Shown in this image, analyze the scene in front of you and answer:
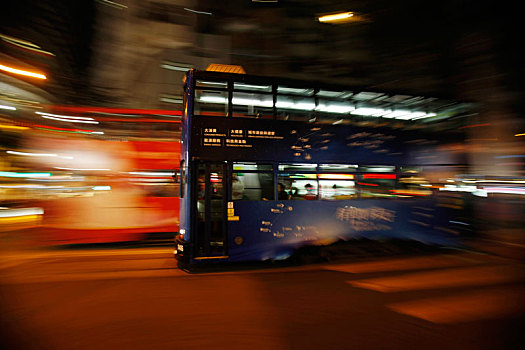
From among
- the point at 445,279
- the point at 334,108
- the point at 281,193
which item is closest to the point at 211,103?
the point at 281,193

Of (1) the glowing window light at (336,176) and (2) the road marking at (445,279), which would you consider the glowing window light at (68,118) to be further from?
(2) the road marking at (445,279)

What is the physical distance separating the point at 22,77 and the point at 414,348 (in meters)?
17.4

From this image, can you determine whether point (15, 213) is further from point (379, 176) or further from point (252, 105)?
point (379, 176)

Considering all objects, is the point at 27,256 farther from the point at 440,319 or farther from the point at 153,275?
the point at 440,319

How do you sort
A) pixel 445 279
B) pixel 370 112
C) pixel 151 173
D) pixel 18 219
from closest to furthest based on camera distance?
pixel 445 279 → pixel 370 112 → pixel 151 173 → pixel 18 219

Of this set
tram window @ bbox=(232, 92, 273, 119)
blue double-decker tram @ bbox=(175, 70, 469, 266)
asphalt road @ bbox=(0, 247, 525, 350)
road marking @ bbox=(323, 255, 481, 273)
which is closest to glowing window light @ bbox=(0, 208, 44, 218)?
asphalt road @ bbox=(0, 247, 525, 350)

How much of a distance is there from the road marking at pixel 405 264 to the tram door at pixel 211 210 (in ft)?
7.63

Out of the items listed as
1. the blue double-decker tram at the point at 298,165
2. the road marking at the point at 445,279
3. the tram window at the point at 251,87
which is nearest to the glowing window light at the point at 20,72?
the blue double-decker tram at the point at 298,165

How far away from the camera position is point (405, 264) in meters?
5.45

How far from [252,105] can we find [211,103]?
84 centimetres

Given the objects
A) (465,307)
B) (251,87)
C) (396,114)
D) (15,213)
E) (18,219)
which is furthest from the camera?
(15,213)

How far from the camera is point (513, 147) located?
45.6ft

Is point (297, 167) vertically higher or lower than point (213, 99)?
lower

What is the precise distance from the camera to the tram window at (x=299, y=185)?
5.22m
